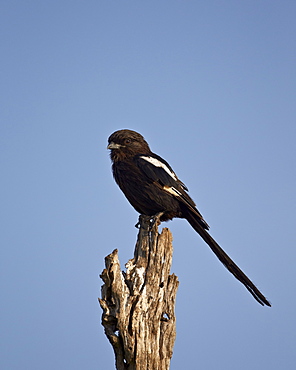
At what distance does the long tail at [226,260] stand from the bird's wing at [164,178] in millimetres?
72

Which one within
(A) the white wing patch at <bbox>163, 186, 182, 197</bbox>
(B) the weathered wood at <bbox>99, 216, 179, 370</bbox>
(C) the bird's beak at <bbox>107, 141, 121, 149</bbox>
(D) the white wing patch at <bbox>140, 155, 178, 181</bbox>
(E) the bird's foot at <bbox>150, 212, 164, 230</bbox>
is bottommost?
(B) the weathered wood at <bbox>99, 216, 179, 370</bbox>

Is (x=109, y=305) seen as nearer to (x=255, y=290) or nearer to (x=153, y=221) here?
(x=153, y=221)

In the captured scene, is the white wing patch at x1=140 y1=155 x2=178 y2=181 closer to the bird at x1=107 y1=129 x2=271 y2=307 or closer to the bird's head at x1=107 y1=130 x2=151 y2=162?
the bird at x1=107 y1=129 x2=271 y2=307

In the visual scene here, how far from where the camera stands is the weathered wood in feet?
13.1

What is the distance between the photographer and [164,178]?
5.00 meters

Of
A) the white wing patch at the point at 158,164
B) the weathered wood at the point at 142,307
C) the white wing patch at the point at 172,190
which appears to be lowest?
the weathered wood at the point at 142,307

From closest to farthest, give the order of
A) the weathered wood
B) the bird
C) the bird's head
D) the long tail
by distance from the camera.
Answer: the weathered wood < the long tail < the bird < the bird's head

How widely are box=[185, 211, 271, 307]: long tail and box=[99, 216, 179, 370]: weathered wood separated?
69 cm

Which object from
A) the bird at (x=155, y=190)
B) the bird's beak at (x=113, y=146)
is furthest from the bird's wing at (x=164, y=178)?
the bird's beak at (x=113, y=146)

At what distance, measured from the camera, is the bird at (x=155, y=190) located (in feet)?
16.3

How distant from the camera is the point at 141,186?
4980 millimetres

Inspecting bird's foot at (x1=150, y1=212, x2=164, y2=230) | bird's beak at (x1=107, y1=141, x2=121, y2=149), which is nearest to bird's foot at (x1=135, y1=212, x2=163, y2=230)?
bird's foot at (x1=150, y1=212, x2=164, y2=230)

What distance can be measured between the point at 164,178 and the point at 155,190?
0.50 feet

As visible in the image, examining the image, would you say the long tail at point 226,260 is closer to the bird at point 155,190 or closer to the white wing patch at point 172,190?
the bird at point 155,190
